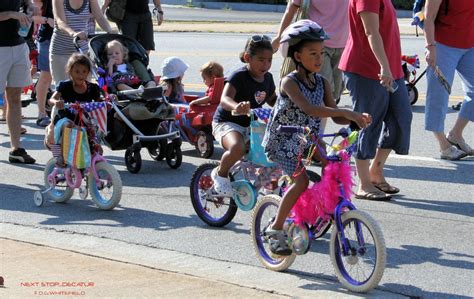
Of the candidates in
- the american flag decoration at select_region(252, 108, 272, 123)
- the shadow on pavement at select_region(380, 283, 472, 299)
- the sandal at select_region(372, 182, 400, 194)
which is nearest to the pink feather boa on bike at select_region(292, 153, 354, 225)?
the shadow on pavement at select_region(380, 283, 472, 299)

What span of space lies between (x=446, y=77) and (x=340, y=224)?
178 inches

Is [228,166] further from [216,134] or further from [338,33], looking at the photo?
[338,33]

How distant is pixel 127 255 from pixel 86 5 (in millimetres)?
5108

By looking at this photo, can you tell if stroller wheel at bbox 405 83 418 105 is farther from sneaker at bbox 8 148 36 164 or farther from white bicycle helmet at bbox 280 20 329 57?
white bicycle helmet at bbox 280 20 329 57

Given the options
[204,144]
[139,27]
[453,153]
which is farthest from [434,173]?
[139,27]

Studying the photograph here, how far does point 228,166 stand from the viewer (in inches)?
308

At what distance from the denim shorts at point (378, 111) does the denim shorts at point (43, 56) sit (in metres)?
5.35

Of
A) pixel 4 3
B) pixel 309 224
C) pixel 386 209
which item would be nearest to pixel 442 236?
pixel 386 209

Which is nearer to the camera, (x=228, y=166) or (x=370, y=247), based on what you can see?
(x=370, y=247)

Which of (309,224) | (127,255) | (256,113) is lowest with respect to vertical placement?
(127,255)

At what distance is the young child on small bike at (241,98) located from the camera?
7.71 meters

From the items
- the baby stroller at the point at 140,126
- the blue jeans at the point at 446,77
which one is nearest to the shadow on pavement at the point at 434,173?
the blue jeans at the point at 446,77

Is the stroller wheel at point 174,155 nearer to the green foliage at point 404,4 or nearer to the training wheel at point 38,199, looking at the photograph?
the training wheel at point 38,199

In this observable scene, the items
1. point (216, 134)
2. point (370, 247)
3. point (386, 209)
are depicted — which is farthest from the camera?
point (386, 209)
